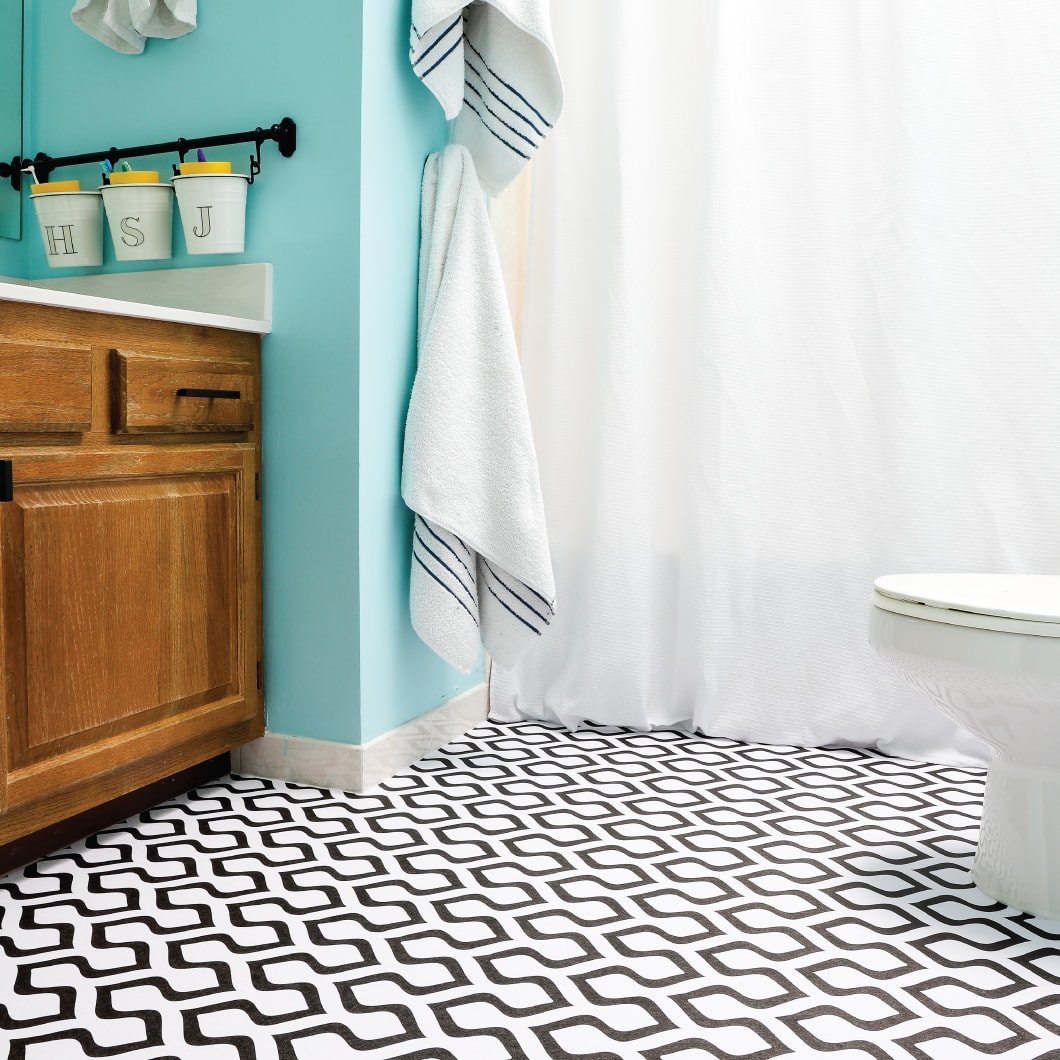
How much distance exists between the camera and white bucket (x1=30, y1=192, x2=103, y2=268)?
180cm

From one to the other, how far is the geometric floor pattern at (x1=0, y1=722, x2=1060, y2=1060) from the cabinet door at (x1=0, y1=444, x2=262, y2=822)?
0.15 metres

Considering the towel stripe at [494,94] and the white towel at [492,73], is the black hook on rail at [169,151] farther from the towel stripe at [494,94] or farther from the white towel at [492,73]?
the towel stripe at [494,94]

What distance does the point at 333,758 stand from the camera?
1.76 m

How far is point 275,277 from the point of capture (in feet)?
5.71

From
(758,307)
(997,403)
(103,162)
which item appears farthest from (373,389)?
(997,403)

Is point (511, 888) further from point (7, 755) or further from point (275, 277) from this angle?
point (275, 277)

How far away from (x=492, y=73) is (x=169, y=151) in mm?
566

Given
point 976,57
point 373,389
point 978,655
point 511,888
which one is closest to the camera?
point 978,655

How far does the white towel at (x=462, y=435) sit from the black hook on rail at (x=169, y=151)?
0.85 ft

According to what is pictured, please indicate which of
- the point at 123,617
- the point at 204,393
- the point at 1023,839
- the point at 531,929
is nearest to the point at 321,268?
the point at 204,393

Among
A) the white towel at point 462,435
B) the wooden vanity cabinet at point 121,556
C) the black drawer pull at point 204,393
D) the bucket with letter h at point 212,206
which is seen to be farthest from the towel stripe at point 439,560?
the bucket with letter h at point 212,206

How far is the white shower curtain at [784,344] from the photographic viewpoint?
1876 mm

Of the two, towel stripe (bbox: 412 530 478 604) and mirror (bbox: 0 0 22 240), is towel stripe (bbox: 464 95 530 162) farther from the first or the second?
mirror (bbox: 0 0 22 240)

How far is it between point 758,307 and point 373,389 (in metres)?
0.77
